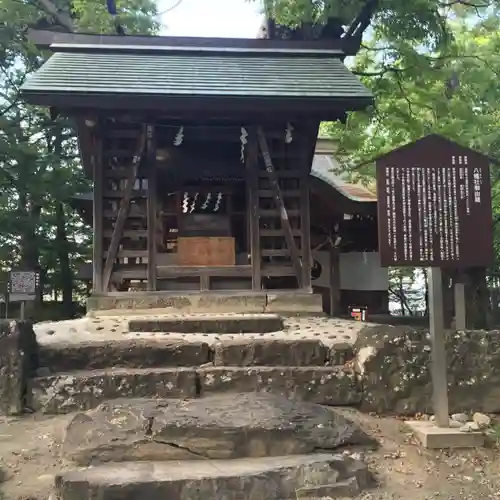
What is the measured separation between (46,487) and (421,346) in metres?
3.31

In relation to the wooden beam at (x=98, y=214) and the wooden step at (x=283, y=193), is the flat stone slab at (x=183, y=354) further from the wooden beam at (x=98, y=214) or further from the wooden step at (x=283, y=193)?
the wooden step at (x=283, y=193)

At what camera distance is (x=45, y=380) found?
4965 millimetres

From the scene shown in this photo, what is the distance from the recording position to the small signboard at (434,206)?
4.74 meters

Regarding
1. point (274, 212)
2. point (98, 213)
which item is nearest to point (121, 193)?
point (98, 213)

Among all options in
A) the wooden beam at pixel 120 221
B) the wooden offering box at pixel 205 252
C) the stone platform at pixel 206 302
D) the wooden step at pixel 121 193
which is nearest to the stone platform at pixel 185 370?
the stone platform at pixel 206 302

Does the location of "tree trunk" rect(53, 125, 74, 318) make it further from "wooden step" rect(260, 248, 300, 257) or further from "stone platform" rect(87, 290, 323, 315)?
"wooden step" rect(260, 248, 300, 257)

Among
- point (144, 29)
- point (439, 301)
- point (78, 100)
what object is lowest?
point (439, 301)

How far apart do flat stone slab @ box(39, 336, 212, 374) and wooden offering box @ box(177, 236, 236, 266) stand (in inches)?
182

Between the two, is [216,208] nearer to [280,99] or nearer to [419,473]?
[280,99]

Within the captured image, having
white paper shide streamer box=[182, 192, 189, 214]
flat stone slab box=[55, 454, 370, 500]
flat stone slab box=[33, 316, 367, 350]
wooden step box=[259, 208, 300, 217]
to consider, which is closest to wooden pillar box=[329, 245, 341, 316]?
white paper shide streamer box=[182, 192, 189, 214]

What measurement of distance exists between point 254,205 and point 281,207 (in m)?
0.44

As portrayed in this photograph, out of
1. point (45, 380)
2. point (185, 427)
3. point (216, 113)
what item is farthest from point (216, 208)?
point (185, 427)

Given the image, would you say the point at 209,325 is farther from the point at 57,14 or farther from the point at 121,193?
the point at 57,14

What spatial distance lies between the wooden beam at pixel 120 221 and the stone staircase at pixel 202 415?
2680 millimetres
